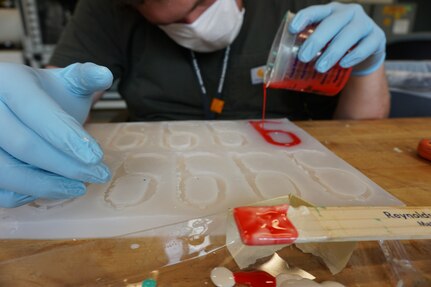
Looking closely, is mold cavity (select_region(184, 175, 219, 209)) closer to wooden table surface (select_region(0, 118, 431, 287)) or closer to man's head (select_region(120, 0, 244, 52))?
wooden table surface (select_region(0, 118, 431, 287))

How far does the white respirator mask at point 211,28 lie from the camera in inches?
27.4

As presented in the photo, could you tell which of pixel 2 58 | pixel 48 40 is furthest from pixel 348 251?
pixel 2 58

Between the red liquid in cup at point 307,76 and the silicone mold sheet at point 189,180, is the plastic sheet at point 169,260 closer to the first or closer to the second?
the silicone mold sheet at point 189,180

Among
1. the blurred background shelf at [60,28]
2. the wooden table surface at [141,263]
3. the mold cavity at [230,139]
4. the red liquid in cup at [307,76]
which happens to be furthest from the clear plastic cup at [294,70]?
the blurred background shelf at [60,28]

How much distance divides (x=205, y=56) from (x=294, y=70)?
0.35 m

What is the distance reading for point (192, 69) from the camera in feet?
2.87

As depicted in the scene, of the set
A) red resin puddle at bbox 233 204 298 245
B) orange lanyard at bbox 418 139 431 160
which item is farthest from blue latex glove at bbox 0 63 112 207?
orange lanyard at bbox 418 139 431 160

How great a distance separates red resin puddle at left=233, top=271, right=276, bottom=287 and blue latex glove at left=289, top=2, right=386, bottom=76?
1.27ft

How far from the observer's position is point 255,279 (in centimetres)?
29

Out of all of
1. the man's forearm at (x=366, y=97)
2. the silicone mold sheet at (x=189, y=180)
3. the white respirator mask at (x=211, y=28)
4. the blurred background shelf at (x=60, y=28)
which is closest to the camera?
the silicone mold sheet at (x=189, y=180)

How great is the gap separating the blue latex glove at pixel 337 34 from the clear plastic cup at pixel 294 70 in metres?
0.02

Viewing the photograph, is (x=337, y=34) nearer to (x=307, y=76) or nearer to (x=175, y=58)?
(x=307, y=76)

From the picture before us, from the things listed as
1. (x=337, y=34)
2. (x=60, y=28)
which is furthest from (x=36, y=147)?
(x=60, y=28)

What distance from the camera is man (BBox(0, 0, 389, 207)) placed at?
57cm
